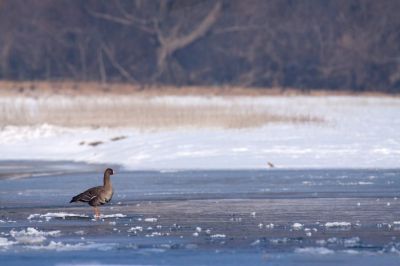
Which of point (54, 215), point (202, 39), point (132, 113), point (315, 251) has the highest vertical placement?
point (202, 39)

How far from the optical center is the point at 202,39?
210ft

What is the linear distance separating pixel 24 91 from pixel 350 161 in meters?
22.9

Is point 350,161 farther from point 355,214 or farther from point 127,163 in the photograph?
point 355,214

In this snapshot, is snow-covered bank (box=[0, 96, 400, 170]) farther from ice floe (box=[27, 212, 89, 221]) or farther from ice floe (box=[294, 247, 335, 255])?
ice floe (box=[294, 247, 335, 255])

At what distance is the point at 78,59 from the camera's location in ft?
206

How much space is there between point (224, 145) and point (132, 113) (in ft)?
33.5

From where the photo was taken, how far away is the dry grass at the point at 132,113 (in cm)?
2988

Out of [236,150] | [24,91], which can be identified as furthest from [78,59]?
[236,150]

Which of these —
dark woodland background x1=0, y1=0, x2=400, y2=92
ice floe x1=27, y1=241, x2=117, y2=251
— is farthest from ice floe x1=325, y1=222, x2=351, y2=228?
dark woodland background x1=0, y1=0, x2=400, y2=92

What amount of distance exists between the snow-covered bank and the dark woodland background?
27.8 metres

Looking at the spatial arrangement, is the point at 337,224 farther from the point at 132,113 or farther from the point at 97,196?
the point at 132,113

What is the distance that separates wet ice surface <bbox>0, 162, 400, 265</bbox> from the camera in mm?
11328

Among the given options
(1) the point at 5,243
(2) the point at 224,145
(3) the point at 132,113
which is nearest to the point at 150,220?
(1) the point at 5,243

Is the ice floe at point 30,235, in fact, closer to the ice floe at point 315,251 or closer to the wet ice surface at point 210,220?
the wet ice surface at point 210,220
